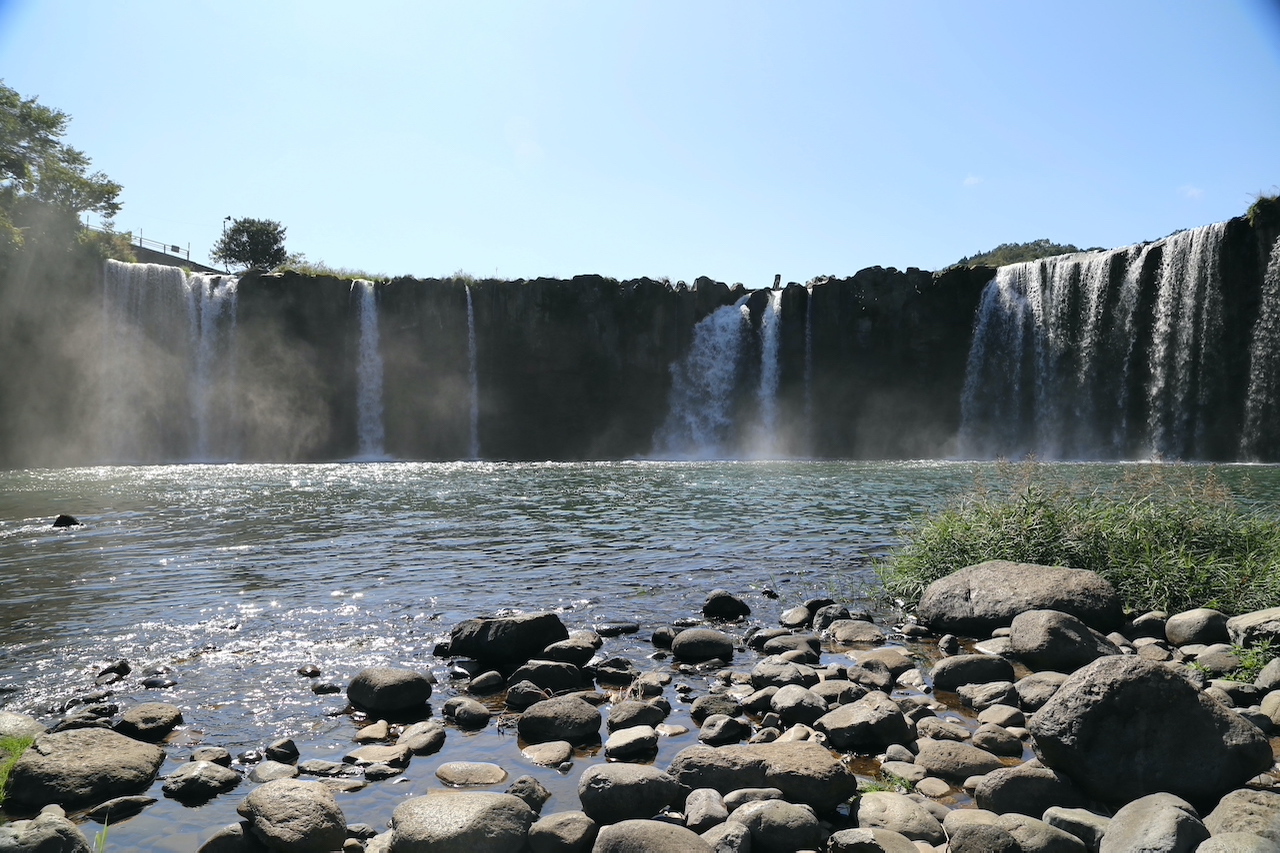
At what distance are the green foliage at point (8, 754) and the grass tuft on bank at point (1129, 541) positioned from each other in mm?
8663

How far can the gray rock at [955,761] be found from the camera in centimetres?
527

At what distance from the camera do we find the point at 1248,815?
4.07 m

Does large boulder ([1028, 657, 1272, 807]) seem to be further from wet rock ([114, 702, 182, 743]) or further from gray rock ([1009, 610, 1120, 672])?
wet rock ([114, 702, 182, 743])

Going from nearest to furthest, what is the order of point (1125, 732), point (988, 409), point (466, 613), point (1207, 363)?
1. point (1125, 732)
2. point (466, 613)
3. point (1207, 363)
4. point (988, 409)

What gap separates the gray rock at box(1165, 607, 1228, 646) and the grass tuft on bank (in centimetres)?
83

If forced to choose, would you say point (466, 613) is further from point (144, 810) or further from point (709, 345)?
point (709, 345)

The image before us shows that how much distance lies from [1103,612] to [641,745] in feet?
17.3

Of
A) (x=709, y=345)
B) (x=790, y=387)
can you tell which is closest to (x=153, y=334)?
(x=709, y=345)

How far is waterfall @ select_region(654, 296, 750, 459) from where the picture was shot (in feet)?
149

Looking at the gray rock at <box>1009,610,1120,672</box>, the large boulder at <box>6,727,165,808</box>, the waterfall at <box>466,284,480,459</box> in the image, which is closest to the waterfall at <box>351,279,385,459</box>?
the waterfall at <box>466,284,480,459</box>

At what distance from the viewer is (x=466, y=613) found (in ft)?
33.2

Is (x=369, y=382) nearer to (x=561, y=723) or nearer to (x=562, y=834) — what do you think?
(x=561, y=723)

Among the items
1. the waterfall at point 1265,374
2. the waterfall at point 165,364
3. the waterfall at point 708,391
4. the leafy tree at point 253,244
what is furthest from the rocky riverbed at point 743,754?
the leafy tree at point 253,244

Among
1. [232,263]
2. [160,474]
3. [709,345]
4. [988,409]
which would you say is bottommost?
[160,474]
